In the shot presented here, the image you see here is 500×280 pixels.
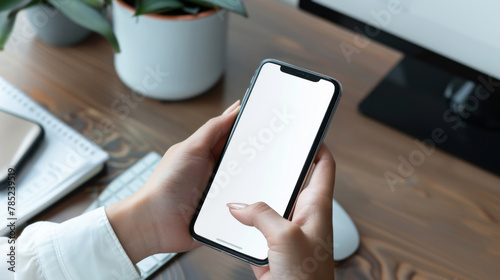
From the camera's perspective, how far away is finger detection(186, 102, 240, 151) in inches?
20.9

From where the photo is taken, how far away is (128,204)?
0.53m

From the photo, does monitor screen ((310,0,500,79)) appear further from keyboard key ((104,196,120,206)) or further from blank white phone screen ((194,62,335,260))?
keyboard key ((104,196,120,206))

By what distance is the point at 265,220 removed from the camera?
456mm

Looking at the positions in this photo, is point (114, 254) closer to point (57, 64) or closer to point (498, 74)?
point (57, 64)

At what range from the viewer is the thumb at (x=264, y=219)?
1.47ft

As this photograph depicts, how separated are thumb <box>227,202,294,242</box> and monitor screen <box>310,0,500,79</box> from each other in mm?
272

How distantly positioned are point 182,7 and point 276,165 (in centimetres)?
22

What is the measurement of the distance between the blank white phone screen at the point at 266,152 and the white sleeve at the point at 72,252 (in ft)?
0.28

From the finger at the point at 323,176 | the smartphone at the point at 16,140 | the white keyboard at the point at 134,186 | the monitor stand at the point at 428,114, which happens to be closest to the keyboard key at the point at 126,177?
the white keyboard at the point at 134,186

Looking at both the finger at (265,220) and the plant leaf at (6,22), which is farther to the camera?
the plant leaf at (6,22)
